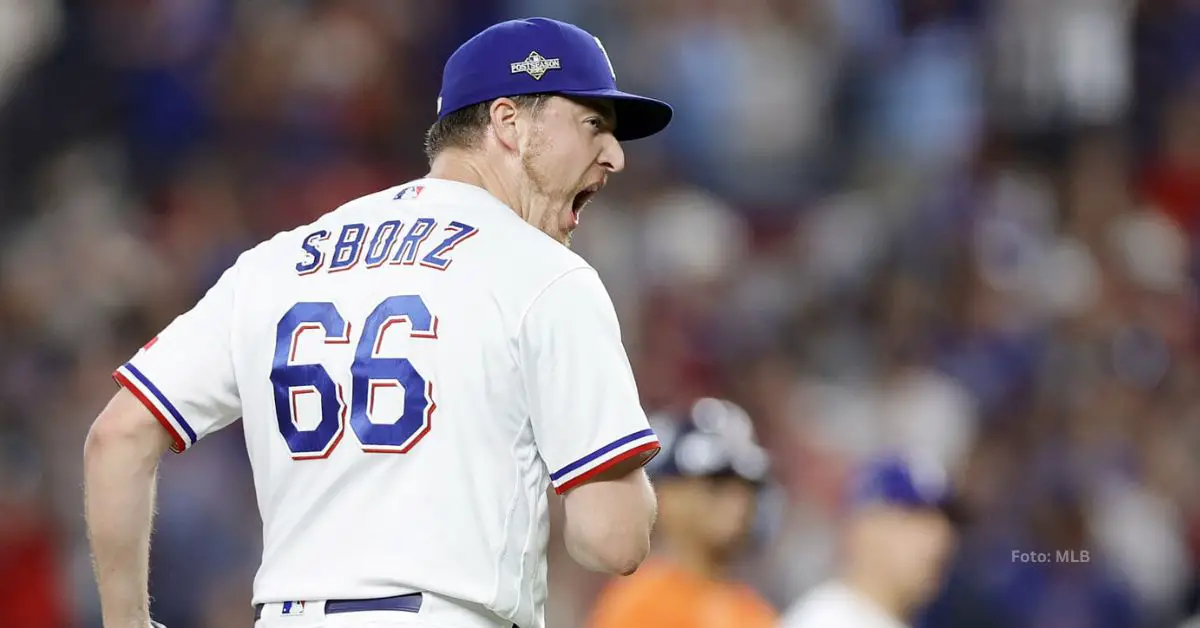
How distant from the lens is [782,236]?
339 inches

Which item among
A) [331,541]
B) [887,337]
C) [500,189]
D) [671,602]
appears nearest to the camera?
[331,541]

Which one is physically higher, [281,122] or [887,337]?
[281,122]

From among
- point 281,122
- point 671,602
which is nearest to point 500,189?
point 671,602

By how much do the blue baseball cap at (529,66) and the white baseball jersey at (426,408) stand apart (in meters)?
0.32

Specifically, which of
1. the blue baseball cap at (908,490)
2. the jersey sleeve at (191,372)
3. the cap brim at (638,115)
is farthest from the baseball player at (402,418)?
the blue baseball cap at (908,490)

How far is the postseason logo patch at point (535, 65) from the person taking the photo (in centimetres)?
287

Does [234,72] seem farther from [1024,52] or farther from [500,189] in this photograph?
[500,189]

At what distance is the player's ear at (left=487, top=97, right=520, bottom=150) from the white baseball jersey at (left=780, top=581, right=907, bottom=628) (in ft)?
5.03

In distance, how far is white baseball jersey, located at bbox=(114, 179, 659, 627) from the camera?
2.54 meters

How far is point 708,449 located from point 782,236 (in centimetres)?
446

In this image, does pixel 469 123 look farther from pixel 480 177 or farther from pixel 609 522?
pixel 609 522

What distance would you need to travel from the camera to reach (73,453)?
7.24m

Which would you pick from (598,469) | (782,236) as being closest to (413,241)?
(598,469)

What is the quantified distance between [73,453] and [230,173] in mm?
1703
